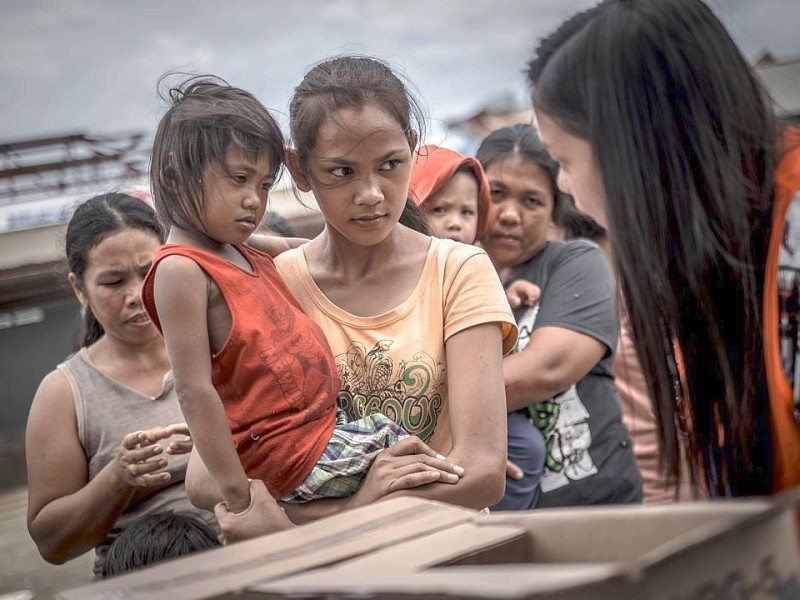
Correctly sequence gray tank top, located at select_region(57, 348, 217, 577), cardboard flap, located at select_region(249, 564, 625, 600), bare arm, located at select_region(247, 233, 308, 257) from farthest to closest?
gray tank top, located at select_region(57, 348, 217, 577), bare arm, located at select_region(247, 233, 308, 257), cardboard flap, located at select_region(249, 564, 625, 600)

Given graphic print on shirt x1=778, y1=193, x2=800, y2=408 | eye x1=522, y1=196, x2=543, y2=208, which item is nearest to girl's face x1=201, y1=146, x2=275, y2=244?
graphic print on shirt x1=778, y1=193, x2=800, y2=408

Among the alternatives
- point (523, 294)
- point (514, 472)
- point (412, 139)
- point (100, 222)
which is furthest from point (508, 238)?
point (100, 222)

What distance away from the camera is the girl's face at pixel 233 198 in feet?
4.96

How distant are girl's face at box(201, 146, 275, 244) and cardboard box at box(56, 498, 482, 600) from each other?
0.61 metres

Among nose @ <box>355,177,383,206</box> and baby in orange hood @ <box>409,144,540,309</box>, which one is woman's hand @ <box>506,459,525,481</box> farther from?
nose @ <box>355,177,383,206</box>

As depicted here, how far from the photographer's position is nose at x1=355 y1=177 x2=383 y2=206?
1.59m

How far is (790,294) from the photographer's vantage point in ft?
3.63

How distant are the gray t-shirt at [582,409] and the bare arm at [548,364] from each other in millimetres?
33

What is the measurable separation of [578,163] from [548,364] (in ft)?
3.09

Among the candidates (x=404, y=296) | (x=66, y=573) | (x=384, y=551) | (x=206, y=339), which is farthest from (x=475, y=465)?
(x=66, y=573)

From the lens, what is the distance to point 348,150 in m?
1.59

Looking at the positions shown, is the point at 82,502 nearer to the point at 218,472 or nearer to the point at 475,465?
the point at 218,472

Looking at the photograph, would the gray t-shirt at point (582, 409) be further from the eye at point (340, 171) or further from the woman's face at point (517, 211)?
the eye at point (340, 171)

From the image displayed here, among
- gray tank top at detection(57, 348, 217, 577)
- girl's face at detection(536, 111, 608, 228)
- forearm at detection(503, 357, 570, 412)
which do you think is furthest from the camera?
forearm at detection(503, 357, 570, 412)
